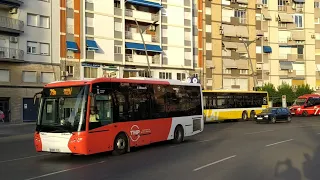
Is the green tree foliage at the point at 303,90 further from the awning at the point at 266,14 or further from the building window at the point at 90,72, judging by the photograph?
the building window at the point at 90,72

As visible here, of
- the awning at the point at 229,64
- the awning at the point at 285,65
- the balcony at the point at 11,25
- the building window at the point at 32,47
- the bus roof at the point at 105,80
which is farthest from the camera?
the awning at the point at 285,65

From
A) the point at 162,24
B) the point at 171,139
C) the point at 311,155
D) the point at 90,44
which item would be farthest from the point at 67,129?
the point at 162,24

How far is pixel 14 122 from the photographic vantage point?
1699 inches

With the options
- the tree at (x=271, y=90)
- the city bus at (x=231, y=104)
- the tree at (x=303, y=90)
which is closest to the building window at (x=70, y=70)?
the city bus at (x=231, y=104)

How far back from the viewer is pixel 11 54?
42938 millimetres

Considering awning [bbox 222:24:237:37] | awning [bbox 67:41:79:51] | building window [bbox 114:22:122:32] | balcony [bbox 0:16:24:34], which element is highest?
awning [bbox 222:24:237:37]

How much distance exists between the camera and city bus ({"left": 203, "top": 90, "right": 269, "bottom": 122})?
37131 mm

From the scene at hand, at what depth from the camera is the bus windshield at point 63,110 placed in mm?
13234

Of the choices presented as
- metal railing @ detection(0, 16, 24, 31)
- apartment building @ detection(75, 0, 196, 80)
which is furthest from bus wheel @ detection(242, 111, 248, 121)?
metal railing @ detection(0, 16, 24, 31)

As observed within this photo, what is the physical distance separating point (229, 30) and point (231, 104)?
3148cm

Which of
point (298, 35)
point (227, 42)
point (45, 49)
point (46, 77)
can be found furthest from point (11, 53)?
point (298, 35)

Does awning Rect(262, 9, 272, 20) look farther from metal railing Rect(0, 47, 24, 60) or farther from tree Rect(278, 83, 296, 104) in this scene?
metal railing Rect(0, 47, 24, 60)

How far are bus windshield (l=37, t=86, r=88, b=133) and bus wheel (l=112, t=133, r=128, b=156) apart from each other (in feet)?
6.11

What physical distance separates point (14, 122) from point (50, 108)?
31653mm
